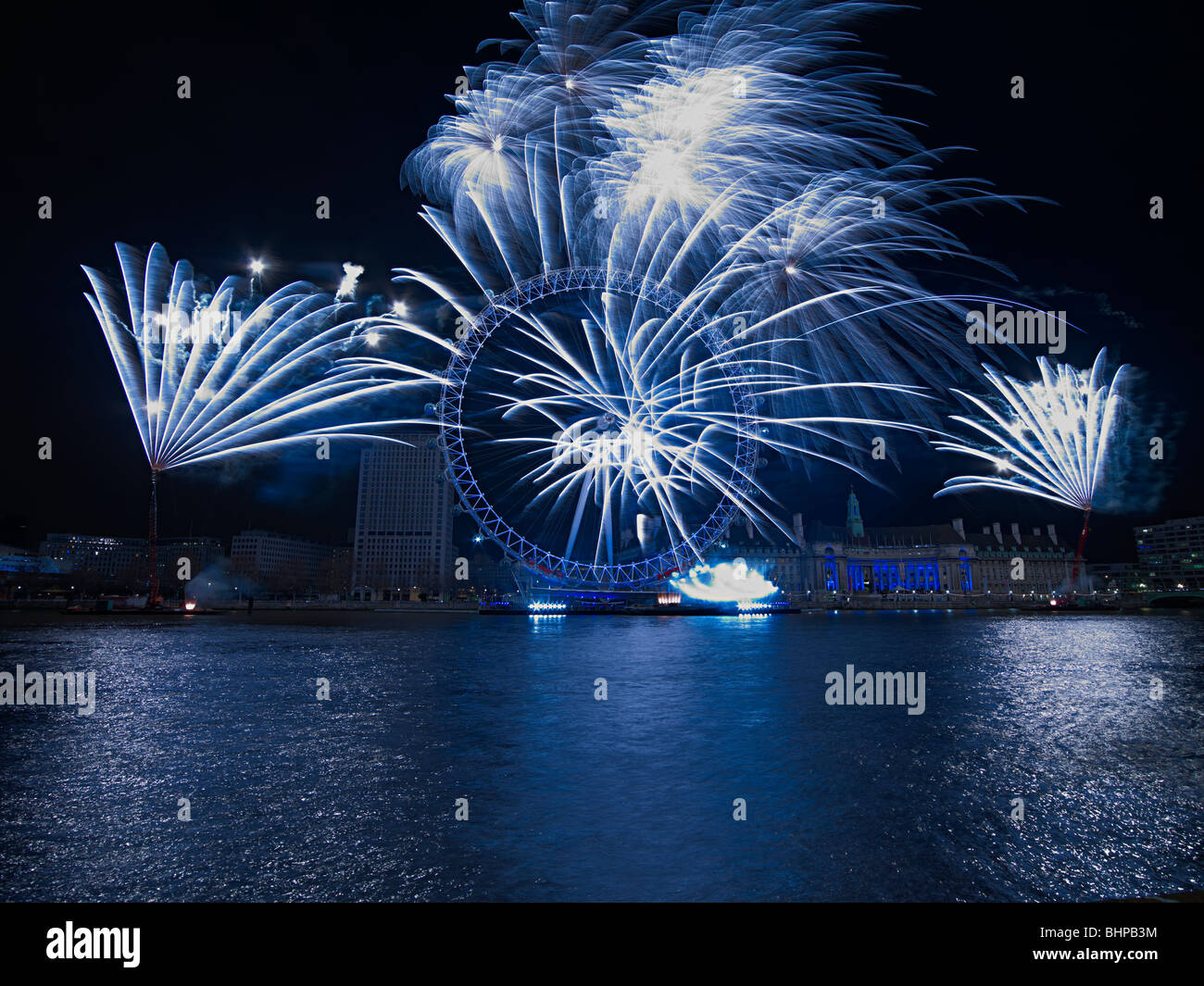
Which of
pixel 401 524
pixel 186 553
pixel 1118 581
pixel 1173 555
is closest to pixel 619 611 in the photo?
pixel 401 524

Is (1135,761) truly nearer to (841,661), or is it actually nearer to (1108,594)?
(841,661)

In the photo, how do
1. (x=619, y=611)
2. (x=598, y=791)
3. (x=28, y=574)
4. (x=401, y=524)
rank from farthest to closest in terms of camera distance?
(x=401, y=524), (x=28, y=574), (x=619, y=611), (x=598, y=791)

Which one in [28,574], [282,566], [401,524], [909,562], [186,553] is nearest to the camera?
[28,574]

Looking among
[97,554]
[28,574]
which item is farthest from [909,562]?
[97,554]

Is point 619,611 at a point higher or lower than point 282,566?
lower

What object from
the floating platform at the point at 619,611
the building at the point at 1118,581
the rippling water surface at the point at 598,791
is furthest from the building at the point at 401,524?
the building at the point at 1118,581

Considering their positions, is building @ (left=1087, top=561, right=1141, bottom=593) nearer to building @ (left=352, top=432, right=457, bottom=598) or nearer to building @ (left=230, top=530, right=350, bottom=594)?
building @ (left=352, top=432, right=457, bottom=598)

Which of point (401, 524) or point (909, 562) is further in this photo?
point (909, 562)

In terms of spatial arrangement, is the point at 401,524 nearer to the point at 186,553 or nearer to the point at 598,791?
the point at 186,553
